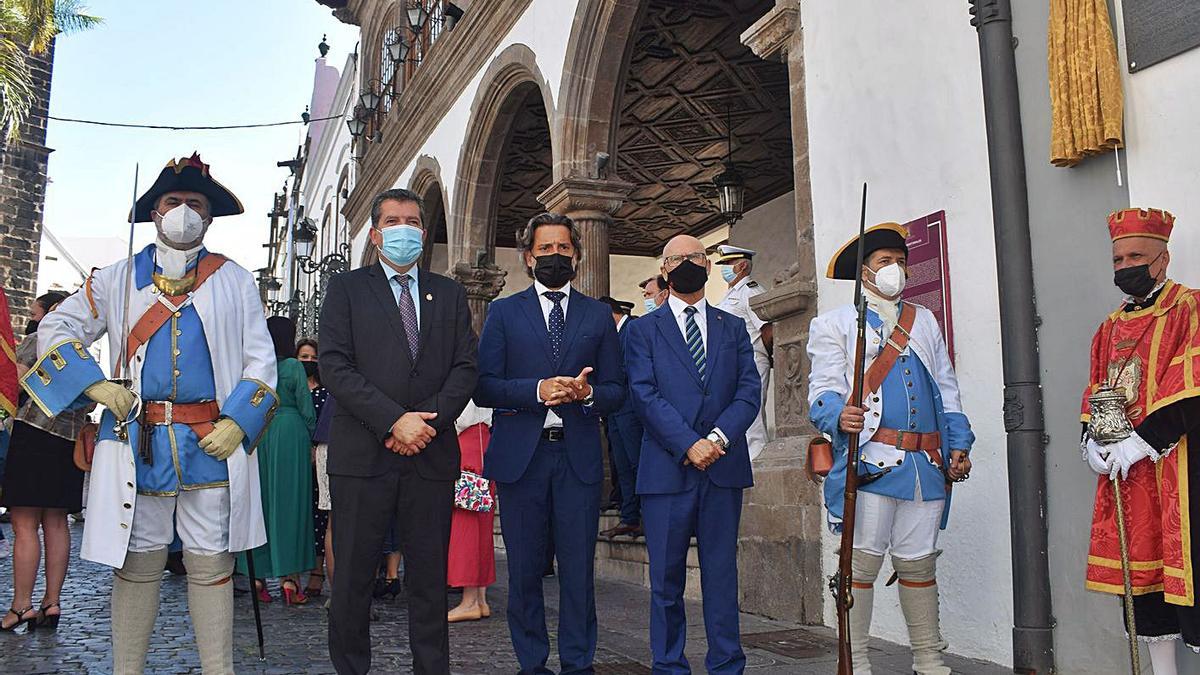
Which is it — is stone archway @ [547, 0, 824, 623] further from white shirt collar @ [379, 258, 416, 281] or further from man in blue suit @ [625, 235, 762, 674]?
white shirt collar @ [379, 258, 416, 281]

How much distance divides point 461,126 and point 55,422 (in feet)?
31.1

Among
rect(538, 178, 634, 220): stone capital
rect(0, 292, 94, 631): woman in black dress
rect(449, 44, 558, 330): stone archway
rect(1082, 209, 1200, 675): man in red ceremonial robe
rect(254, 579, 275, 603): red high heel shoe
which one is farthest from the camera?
rect(449, 44, 558, 330): stone archway

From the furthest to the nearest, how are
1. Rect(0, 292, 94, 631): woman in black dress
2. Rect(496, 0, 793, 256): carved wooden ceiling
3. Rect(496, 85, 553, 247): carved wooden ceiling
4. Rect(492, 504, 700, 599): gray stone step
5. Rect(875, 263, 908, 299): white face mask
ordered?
Rect(496, 85, 553, 247): carved wooden ceiling < Rect(496, 0, 793, 256): carved wooden ceiling < Rect(492, 504, 700, 599): gray stone step < Rect(0, 292, 94, 631): woman in black dress < Rect(875, 263, 908, 299): white face mask

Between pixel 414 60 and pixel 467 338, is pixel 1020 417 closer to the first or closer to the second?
pixel 467 338

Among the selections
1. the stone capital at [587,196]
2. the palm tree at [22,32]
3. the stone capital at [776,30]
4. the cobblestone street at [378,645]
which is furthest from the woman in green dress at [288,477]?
the palm tree at [22,32]

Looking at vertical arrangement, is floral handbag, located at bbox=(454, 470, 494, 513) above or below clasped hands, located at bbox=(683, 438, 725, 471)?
below

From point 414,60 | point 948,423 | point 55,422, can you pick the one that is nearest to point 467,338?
point 948,423

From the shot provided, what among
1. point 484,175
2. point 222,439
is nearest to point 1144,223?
point 222,439

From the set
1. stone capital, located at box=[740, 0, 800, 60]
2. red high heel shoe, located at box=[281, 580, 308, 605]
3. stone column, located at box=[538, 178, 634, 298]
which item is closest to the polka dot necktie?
stone capital, located at box=[740, 0, 800, 60]

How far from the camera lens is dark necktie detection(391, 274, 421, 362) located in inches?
144

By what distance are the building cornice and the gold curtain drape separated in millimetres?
7898

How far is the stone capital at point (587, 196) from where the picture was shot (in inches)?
373

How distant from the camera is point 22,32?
18.8m

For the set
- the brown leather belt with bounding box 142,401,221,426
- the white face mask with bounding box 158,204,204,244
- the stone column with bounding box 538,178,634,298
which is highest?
the stone column with bounding box 538,178,634,298
